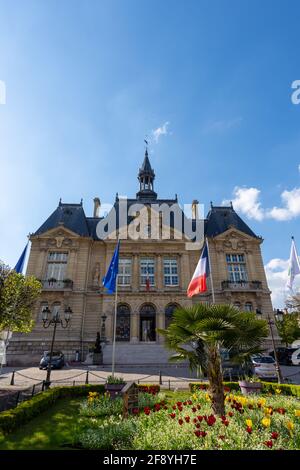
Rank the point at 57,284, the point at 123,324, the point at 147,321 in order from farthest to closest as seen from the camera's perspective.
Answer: the point at 147,321, the point at 57,284, the point at 123,324

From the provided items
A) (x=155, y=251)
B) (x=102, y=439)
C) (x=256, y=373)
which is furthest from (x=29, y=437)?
(x=155, y=251)

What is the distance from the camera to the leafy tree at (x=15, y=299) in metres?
16.4

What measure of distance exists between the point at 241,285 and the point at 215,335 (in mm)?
27325

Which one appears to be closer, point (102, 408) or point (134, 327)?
point (102, 408)

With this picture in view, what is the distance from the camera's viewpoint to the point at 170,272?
34.3 meters

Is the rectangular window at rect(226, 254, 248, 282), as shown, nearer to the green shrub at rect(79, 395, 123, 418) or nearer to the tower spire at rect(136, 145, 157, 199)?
the tower spire at rect(136, 145, 157, 199)

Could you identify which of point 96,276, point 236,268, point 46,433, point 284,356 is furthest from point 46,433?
point 236,268

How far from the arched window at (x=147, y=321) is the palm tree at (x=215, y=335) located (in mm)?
24134

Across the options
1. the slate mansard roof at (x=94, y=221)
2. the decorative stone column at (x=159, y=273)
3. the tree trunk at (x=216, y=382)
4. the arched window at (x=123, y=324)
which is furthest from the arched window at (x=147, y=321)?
the tree trunk at (x=216, y=382)

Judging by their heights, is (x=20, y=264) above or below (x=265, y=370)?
above

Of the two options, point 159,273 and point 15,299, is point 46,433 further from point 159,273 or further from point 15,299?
point 159,273

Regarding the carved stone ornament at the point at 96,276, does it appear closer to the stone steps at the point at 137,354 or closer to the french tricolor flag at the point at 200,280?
the stone steps at the point at 137,354

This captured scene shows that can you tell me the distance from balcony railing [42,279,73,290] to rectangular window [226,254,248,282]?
2003 cm

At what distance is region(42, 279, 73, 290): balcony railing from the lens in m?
31.1
